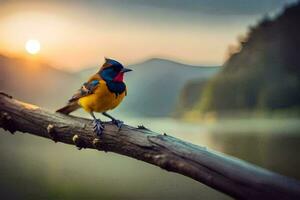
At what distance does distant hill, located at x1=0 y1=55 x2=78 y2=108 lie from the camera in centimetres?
171

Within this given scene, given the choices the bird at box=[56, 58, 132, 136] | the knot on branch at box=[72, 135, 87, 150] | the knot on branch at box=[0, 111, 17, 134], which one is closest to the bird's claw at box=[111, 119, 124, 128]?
the bird at box=[56, 58, 132, 136]

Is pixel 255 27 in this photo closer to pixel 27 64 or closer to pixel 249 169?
pixel 249 169

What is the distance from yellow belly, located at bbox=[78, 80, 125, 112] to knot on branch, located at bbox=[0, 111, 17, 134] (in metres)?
0.26

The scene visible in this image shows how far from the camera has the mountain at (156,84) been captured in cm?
167

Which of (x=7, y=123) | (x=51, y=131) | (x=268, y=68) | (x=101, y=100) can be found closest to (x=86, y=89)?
(x=101, y=100)

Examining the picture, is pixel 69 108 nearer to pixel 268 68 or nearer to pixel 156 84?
pixel 156 84

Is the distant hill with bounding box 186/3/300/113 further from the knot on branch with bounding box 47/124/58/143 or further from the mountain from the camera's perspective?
the knot on branch with bounding box 47/124/58/143

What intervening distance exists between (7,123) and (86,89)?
0.97 feet

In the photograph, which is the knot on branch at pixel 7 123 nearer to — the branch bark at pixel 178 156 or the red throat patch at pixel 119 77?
the branch bark at pixel 178 156

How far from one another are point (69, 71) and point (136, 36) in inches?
9.8

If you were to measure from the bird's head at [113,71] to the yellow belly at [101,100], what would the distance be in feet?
0.11

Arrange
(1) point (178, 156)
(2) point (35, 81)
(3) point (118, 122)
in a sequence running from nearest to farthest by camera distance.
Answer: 1. (1) point (178, 156)
2. (3) point (118, 122)
3. (2) point (35, 81)

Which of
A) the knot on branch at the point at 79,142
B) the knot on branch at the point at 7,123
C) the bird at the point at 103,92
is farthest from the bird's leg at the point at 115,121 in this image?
the knot on branch at the point at 7,123

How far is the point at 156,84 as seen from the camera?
170cm
